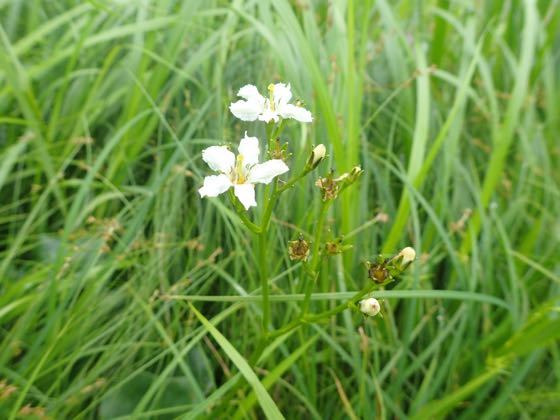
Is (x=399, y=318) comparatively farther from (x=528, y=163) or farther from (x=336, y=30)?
(x=336, y=30)

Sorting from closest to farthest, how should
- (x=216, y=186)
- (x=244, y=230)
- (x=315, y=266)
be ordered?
(x=216, y=186) → (x=315, y=266) → (x=244, y=230)

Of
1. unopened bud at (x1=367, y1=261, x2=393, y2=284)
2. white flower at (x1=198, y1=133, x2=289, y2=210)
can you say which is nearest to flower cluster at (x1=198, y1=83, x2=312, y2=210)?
white flower at (x1=198, y1=133, x2=289, y2=210)

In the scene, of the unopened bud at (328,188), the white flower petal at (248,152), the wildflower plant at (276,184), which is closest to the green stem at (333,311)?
the wildflower plant at (276,184)

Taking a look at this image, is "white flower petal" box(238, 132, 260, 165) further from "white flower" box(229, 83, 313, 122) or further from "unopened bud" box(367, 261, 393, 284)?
"unopened bud" box(367, 261, 393, 284)

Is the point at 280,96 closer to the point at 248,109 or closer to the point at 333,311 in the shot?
the point at 248,109

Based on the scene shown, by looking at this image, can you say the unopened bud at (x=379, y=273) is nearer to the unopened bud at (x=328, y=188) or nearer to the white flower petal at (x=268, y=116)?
the unopened bud at (x=328, y=188)

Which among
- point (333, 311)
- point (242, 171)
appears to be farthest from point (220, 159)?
point (333, 311)

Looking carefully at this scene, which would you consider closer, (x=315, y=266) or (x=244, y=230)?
(x=315, y=266)

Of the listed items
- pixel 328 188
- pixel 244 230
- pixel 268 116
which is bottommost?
pixel 244 230
